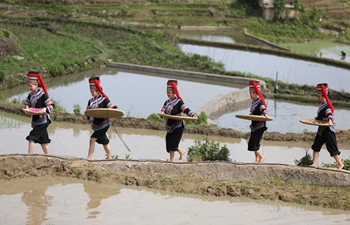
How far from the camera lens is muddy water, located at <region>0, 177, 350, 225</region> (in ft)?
29.2

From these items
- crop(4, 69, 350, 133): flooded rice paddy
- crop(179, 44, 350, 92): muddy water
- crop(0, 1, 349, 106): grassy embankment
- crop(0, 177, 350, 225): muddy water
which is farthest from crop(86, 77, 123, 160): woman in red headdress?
crop(179, 44, 350, 92): muddy water

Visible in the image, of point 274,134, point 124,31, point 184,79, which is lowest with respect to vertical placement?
point 274,134

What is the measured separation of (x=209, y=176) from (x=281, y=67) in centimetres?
1950

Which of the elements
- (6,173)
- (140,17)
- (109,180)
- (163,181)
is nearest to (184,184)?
(163,181)

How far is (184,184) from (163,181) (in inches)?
12.4

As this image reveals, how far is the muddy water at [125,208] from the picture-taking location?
29.2 feet

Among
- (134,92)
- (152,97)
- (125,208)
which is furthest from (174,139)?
(134,92)

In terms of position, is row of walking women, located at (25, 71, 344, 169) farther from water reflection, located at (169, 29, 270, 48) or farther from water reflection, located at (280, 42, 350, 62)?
water reflection, located at (169, 29, 270, 48)

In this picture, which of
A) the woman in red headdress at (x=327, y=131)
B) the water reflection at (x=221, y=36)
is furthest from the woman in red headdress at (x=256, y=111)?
the water reflection at (x=221, y=36)

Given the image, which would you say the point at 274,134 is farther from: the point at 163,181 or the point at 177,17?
the point at 177,17

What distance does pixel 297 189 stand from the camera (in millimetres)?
10375

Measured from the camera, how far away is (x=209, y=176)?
36.6 feet

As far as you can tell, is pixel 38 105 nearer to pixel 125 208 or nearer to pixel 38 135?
pixel 38 135

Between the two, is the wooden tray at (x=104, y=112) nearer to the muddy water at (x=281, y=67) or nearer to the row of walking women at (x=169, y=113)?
the row of walking women at (x=169, y=113)
